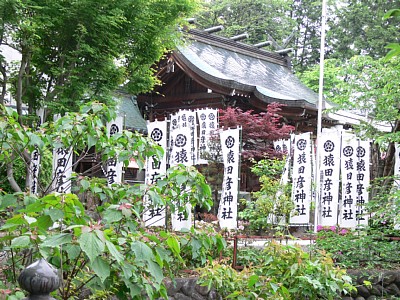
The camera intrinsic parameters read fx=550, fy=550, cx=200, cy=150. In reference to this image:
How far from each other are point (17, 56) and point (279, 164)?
37.1 ft

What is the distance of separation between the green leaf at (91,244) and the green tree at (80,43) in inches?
263

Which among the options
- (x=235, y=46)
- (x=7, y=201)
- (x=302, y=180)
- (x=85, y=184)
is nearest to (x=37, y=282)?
(x=7, y=201)

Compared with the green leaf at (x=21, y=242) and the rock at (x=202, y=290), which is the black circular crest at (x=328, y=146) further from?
the green leaf at (x=21, y=242)

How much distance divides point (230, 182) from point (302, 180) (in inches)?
67.4

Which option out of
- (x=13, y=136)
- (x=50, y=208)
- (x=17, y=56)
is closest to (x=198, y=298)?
(x=13, y=136)

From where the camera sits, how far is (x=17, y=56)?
19.1 metres

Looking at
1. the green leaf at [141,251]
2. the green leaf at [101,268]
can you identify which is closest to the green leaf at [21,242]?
the green leaf at [101,268]

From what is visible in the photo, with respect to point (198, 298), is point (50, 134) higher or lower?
higher

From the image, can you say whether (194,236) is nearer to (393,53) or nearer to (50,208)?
(50,208)

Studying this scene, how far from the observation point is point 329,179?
1092cm

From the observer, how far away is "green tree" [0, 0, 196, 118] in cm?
916

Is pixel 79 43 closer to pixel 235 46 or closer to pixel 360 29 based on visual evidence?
pixel 235 46

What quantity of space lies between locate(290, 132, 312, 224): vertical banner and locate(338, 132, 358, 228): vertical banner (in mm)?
665

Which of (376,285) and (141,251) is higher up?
(141,251)
